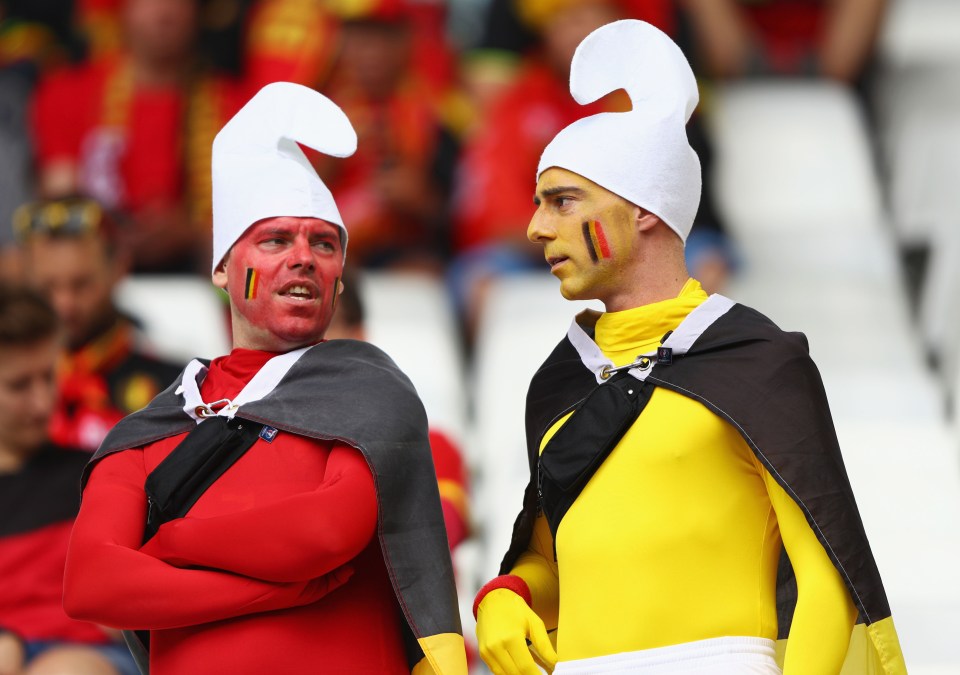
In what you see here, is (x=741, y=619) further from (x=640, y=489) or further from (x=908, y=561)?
(x=908, y=561)

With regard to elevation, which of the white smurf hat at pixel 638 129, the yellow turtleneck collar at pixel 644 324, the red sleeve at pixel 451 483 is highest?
the white smurf hat at pixel 638 129

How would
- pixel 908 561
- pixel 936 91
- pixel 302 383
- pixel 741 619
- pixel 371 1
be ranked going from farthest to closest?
pixel 936 91
pixel 371 1
pixel 908 561
pixel 302 383
pixel 741 619

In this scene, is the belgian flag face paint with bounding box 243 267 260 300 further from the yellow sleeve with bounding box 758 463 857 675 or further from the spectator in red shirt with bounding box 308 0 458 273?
the spectator in red shirt with bounding box 308 0 458 273

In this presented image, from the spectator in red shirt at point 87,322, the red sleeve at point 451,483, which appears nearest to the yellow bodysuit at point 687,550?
the red sleeve at point 451,483

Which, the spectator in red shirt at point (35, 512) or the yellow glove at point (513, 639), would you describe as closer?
the yellow glove at point (513, 639)

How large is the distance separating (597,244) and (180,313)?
2991 millimetres

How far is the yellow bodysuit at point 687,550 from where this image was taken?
275 cm

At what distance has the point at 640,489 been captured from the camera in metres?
2.81

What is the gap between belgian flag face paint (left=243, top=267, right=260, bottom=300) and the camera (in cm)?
303

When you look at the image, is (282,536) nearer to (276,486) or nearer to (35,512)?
(276,486)

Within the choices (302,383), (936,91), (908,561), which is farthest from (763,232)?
(302,383)

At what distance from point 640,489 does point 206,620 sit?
66 cm

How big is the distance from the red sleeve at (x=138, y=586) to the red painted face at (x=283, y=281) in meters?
0.35

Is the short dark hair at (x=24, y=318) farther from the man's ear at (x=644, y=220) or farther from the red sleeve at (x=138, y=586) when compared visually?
the man's ear at (x=644, y=220)
